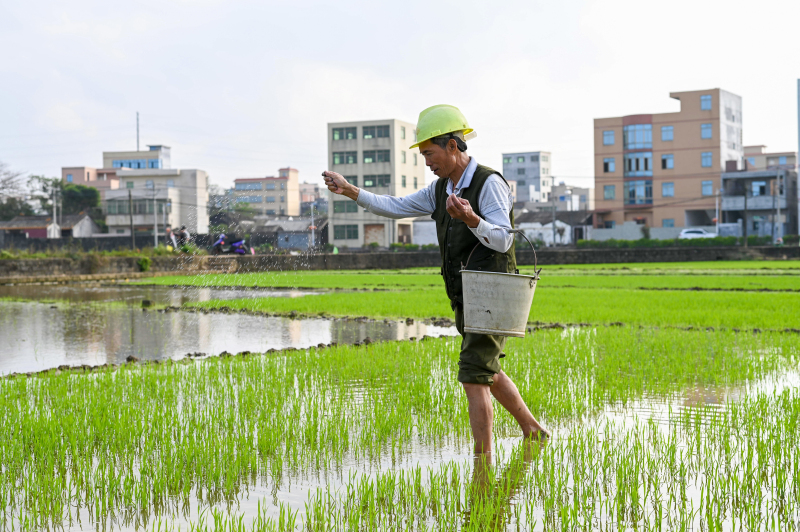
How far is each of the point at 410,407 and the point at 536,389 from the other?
2.99 feet

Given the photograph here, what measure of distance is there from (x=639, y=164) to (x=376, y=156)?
2307 cm

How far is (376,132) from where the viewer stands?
219ft

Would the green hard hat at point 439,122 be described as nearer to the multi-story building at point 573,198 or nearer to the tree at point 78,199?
the tree at point 78,199

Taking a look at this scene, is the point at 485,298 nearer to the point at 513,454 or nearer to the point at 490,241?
the point at 490,241

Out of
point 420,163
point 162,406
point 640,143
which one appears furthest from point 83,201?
point 162,406

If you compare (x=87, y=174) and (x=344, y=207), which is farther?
(x=87, y=174)

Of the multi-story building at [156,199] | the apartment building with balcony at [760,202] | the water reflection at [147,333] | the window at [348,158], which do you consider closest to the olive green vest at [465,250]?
the water reflection at [147,333]

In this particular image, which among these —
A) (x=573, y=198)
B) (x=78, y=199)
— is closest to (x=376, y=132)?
(x=78, y=199)

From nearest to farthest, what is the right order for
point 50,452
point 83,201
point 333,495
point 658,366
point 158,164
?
point 333,495
point 50,452
point 658,366
point 83,201
point 158,164

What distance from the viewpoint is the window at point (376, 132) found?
66.6 meters

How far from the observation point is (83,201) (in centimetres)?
6519

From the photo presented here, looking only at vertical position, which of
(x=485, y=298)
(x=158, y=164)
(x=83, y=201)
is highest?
(x=158, y=164)

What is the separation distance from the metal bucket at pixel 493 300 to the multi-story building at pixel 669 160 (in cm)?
5699

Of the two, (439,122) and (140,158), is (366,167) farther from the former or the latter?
(439,122)
